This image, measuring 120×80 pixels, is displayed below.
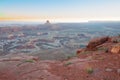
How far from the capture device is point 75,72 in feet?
40.9

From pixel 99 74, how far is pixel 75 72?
1469 millimetres

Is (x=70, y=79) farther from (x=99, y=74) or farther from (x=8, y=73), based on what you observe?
(x=8, y=73)

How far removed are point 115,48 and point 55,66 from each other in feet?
16.1

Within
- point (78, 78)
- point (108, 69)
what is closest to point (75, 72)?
point (78, 78)

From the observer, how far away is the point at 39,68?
45.6ft

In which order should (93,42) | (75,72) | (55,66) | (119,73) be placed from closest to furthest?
(119,73)
(75,72)
(55,66)
(93,42)

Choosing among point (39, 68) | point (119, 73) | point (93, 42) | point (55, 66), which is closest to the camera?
point (119, 73)

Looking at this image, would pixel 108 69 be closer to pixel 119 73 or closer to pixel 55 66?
pixel 119 73

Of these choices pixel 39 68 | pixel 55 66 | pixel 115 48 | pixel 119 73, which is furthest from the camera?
pixel 115 48

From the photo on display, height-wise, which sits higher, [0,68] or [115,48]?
[115,48]

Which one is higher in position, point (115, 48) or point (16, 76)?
point (115, 48)

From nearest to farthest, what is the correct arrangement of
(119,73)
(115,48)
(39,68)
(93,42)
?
(119,73)
(39,68)
(115,48)
(93,42)

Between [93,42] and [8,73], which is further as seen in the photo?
[93,42]

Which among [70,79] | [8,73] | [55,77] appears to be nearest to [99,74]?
[70,79]
